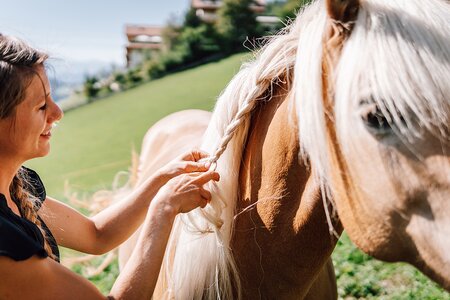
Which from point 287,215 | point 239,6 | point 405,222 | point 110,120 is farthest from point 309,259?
point 239,6

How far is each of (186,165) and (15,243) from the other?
2.01 ft

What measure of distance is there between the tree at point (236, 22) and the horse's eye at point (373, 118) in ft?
118

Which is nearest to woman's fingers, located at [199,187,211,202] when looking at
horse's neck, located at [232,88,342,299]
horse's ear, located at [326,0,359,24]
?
horse's neck, located at [232,88,342,299]

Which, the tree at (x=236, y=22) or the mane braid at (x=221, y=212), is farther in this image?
the tree at (x=236, y=22)

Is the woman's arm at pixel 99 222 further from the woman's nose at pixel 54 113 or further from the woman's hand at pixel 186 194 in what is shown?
the woman's nose at pixel 54 113

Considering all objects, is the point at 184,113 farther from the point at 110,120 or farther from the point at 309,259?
the point at 110,120

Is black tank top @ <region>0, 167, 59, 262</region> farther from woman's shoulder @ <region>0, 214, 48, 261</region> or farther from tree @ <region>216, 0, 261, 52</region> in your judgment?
tree @ <region>216, 0, 261, 52</region>

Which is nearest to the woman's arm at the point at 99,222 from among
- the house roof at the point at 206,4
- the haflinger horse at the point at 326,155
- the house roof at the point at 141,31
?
the haflinger horse at the point at 326,155

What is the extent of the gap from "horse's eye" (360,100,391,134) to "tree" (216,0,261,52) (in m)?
36.1

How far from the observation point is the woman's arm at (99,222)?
195 centimetres

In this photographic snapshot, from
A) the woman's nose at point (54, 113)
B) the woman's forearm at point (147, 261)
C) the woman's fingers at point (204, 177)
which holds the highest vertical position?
the woman's nose at point (54, 113)

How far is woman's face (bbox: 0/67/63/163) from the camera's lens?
144cm

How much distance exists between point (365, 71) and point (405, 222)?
362 mm

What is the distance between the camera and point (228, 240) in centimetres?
165
